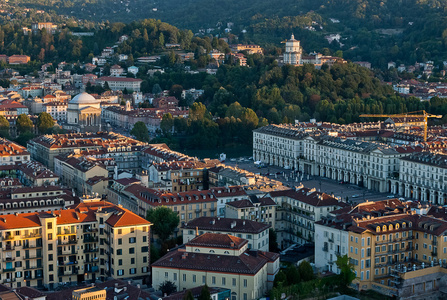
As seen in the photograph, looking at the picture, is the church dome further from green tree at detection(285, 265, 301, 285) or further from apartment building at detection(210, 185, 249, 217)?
green tree at detection(285, 265, 301, 285)

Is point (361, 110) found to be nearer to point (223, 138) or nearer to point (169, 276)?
point (223, 138)

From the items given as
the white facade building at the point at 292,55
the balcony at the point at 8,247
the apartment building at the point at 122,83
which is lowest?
the balcony at the point at 8,247

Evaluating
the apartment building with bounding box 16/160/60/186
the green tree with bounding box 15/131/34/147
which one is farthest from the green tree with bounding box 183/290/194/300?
Result: the green tree with bounding box 15/131/34/147

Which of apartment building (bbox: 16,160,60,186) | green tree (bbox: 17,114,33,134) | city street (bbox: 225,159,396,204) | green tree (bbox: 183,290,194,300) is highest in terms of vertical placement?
green tree (bbox: 183,290,194,300)

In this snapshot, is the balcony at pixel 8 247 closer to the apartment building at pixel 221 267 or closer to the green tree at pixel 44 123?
the apartment building at pixel 221 267

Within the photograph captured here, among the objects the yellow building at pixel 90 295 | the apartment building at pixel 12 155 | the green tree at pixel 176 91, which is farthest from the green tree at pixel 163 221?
the green tree at pixel 176 91

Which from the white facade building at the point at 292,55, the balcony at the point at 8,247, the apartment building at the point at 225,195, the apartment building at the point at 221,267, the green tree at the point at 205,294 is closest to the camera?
the green tree at the point at 205,294

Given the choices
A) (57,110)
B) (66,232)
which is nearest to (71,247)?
(66,232)
